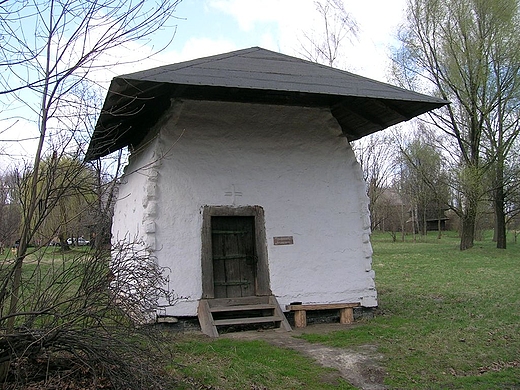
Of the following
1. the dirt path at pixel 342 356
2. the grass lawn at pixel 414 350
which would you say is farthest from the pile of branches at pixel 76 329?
the dirt path at pixel 342 356

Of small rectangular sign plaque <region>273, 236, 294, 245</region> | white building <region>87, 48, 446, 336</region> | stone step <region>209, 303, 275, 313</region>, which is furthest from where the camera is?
small rectangular sign plaque <region>273, 236, 294, 245</region>

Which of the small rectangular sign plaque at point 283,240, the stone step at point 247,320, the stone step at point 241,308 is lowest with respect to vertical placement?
the stone step at point 247,320

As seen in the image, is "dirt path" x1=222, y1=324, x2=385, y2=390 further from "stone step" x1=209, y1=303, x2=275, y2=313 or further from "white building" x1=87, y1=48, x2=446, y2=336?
"white building" x1=87, y1=48, x2=446, y2=336

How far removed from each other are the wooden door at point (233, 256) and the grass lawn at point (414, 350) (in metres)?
1.41

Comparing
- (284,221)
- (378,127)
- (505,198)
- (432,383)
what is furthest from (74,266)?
(505,198)

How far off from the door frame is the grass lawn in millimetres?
1133

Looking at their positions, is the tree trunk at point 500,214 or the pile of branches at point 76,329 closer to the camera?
the pile of branches at point 76,329

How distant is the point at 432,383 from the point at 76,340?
146 inches

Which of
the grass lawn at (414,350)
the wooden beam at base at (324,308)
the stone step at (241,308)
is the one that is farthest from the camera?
the wooden beam at base at (324,308)

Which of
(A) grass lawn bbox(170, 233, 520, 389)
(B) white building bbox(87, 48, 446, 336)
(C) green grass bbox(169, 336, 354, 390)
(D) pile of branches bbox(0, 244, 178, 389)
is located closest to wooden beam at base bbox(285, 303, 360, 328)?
(B) white building bbox(87, 48, 446, 336)

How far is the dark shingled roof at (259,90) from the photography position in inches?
277

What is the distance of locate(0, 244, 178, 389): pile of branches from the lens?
4105 millimetres

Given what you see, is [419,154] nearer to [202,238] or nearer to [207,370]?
[202,238]

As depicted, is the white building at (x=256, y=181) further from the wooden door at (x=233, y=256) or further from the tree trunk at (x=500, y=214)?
the tree trunk at (x=500, y=214)
